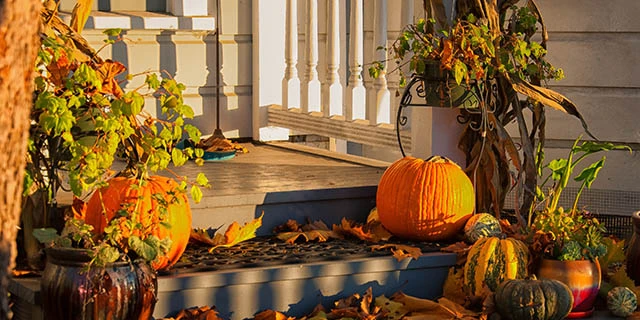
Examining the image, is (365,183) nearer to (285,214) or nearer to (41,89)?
(285,214)

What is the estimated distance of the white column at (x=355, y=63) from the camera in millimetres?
5617

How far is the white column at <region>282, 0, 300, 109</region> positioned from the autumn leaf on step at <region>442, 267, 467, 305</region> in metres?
2.31

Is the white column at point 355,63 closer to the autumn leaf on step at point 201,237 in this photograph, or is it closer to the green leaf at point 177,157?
the autumn leaf on step at point 201,237

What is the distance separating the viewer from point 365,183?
181 inches

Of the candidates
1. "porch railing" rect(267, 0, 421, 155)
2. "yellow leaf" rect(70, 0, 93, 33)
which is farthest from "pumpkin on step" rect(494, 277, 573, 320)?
"yellow leaf" rect(70, 0, 93, 33)

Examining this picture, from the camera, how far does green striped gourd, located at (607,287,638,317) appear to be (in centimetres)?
377

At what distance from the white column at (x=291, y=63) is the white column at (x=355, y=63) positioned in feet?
1.45

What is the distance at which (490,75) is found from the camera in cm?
437

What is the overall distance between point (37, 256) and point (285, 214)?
1095mm

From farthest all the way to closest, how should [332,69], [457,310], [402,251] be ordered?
[332,69] → [402,251] → [457,310]

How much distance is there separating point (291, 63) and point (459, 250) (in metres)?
2.36

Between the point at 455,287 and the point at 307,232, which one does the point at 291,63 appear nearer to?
the point at 307,232

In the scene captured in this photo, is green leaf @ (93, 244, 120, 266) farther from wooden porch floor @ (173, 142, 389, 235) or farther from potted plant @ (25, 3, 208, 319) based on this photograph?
wooden porch floor @ (173, 142, 389, 235)

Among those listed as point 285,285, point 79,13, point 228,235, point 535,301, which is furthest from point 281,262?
point 79,13
